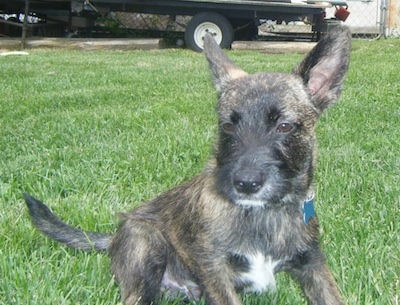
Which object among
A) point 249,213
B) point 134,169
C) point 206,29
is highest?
point 206,29

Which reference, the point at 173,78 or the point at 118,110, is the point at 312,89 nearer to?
the point at 118,110

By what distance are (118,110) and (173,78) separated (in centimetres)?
343

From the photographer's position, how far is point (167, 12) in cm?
1766

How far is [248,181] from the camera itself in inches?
108

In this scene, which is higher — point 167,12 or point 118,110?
point 167,12

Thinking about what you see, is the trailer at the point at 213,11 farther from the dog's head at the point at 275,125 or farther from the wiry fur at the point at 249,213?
the wiry fur at the point at 249,213

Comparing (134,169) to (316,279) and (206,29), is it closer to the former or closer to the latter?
(316,279)

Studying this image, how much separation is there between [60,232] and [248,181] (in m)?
1.19

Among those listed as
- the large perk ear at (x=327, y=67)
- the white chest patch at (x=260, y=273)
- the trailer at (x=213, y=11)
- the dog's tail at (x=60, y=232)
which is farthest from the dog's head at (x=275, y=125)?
the trailer at (x=213, y=11)

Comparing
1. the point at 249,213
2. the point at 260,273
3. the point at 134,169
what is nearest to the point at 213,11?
the point at 134,169

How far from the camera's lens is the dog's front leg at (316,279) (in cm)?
301

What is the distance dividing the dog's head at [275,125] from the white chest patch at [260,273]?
26 cm

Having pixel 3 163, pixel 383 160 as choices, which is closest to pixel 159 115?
pixel 3 163

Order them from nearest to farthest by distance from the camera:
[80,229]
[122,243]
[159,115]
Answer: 1. [122,243]
2. [80,229]
3. [159,115]
